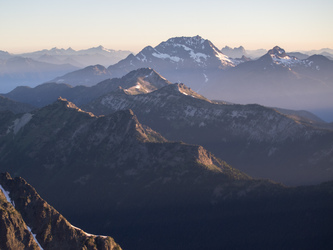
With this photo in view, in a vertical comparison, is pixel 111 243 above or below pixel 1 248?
below

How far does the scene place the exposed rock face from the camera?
131750 millimetres

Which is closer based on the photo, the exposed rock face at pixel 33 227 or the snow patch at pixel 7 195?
the exposed rock face at pixel 33 227

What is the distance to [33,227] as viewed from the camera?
141 m

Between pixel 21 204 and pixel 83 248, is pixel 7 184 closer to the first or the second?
pixel 21 204

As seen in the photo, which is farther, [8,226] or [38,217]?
[38,217]

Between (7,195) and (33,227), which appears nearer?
(33,227)

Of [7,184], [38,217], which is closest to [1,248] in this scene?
[38,217]

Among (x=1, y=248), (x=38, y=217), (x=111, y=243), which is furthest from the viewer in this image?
(x=111, y=243)

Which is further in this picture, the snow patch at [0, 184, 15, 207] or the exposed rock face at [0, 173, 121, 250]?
the snow patch at [0, 184, 15, 207]

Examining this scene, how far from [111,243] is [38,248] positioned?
2692cm

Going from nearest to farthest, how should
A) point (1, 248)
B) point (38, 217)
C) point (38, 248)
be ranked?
1. point (1, 248)
2. point (38, 248)
3. point (38, 217)

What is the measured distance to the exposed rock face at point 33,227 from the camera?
432ft

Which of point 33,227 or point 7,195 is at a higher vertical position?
point 7,195

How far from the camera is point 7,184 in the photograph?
522 feet
